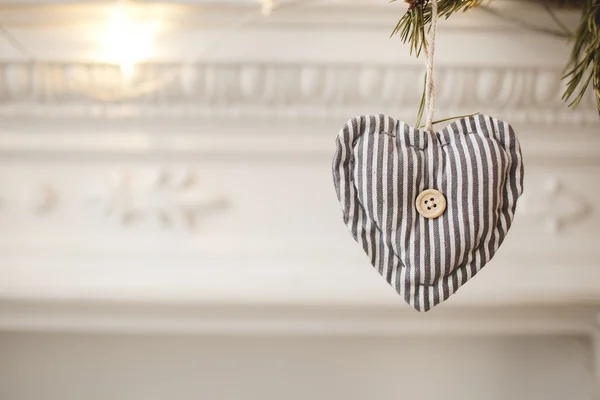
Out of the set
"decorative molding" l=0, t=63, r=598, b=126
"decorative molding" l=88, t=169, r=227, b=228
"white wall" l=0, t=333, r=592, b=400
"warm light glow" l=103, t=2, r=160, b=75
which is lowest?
"white wall" l=0, t=333, r=592, b=400

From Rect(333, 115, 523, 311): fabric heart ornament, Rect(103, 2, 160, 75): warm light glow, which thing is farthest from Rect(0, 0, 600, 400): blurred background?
Rect(333, 115, 523, 311): fabric heart ornament

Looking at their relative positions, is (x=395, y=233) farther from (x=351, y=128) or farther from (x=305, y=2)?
(x=305, y=2)

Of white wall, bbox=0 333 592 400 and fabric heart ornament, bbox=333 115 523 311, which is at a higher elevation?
fabric heart ornament, bbox=333 115 523 311

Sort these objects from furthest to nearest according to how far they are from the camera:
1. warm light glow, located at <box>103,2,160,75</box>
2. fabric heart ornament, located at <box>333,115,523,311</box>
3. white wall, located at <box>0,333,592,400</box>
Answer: white wall, located at <box>0,333,592,400</box> → warm light glow, located at <box>103,2,160,75</box> → fabric heart ornament, located at <box>333,115,523,311</box>

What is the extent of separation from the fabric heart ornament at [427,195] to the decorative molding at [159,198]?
1.10 feet

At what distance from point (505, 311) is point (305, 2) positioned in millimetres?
458

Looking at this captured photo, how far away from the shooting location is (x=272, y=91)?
657mm

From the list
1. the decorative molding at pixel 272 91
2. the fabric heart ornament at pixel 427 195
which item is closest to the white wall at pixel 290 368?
the decorative molding at pixel 272 91

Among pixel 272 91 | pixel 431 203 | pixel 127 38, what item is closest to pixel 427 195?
pixel 431 203

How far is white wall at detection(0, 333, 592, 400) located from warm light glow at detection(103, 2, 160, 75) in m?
0.39

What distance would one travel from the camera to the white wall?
0.77 metres

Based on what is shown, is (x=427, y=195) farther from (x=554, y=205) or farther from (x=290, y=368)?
(x=290, y=368)

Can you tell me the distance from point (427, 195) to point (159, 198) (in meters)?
0.40

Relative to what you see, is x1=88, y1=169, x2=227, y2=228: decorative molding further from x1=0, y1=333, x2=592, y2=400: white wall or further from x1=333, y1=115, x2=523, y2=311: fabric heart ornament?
x1=333, y1=115, x2=523, y2=311: fabric heart ornament
